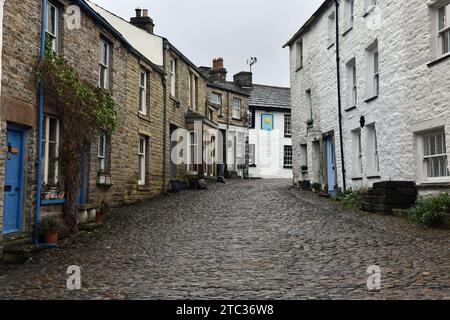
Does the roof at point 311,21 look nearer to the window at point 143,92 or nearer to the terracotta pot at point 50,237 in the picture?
the window at point 143,92

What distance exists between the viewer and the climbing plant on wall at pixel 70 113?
1009 centimetres

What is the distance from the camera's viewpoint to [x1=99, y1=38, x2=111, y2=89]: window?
45.5 ft

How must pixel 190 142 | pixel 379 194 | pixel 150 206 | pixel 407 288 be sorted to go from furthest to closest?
pixel 190 142, pixel 150 206, pixel 379 194, pixel 407 288

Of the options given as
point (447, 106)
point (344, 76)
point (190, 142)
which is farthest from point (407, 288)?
point (190, 142)

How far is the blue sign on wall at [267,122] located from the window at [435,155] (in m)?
23.6

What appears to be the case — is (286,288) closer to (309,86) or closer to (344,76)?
(344,76)

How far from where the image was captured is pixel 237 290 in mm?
5934

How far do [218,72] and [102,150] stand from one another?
22.5 m

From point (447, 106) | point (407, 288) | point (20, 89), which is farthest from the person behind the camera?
point (447, 106)

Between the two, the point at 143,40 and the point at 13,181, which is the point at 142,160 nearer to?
the point at 143,40

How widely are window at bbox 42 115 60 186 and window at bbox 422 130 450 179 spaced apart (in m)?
9.26

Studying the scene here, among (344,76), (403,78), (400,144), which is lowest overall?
(400,144)

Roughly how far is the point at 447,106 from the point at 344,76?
21.5ft

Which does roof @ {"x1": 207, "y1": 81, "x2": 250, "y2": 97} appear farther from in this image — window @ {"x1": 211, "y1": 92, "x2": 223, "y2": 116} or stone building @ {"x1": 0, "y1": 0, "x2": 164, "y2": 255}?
stone building @ {"x1": 0, "y1": 0, "x2": 164, "y2": 255}
